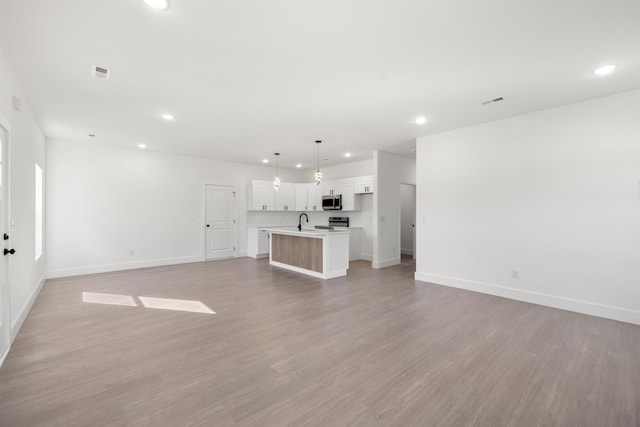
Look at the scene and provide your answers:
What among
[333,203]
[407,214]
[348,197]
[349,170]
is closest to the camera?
[348,197]

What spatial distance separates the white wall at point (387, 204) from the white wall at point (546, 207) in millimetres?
1413

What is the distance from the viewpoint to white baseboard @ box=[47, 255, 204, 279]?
5.69 metres

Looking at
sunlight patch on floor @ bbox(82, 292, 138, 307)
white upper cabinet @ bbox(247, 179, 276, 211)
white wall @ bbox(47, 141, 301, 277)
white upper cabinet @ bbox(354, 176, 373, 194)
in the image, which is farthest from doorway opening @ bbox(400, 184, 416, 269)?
sunlight patch on floor @ bbox(82, 292, 138, 307)

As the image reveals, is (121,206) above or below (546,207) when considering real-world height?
above

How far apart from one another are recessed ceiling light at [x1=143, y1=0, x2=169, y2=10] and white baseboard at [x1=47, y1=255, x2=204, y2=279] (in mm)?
6081

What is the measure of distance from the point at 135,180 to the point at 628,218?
8752mm

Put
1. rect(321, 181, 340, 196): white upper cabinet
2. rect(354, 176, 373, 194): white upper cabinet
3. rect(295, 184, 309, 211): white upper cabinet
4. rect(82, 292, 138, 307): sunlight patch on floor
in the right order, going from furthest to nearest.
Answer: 1. rect(295, 184, 309, 211): white upper cabinet
2. rect(321, 181, 340, 196): white upper cabinet
3. rect(354, 176, 373, 194): white upper cabinet
4. rect(82, 292, 138, 307): sunlight patch on floor

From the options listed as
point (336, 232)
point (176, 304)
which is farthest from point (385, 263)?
point (176, 304)

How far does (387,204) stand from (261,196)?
3.77 meters

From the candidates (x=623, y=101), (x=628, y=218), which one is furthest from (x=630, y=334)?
(x=623, y=101)

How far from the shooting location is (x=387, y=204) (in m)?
6.86

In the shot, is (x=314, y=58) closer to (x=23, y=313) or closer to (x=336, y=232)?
(x=336, y=232)

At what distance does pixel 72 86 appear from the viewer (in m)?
3.29

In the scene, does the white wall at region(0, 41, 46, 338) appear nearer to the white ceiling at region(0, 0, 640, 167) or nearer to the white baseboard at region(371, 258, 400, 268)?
the white ceiling at region(0, 0, 640, 167)
